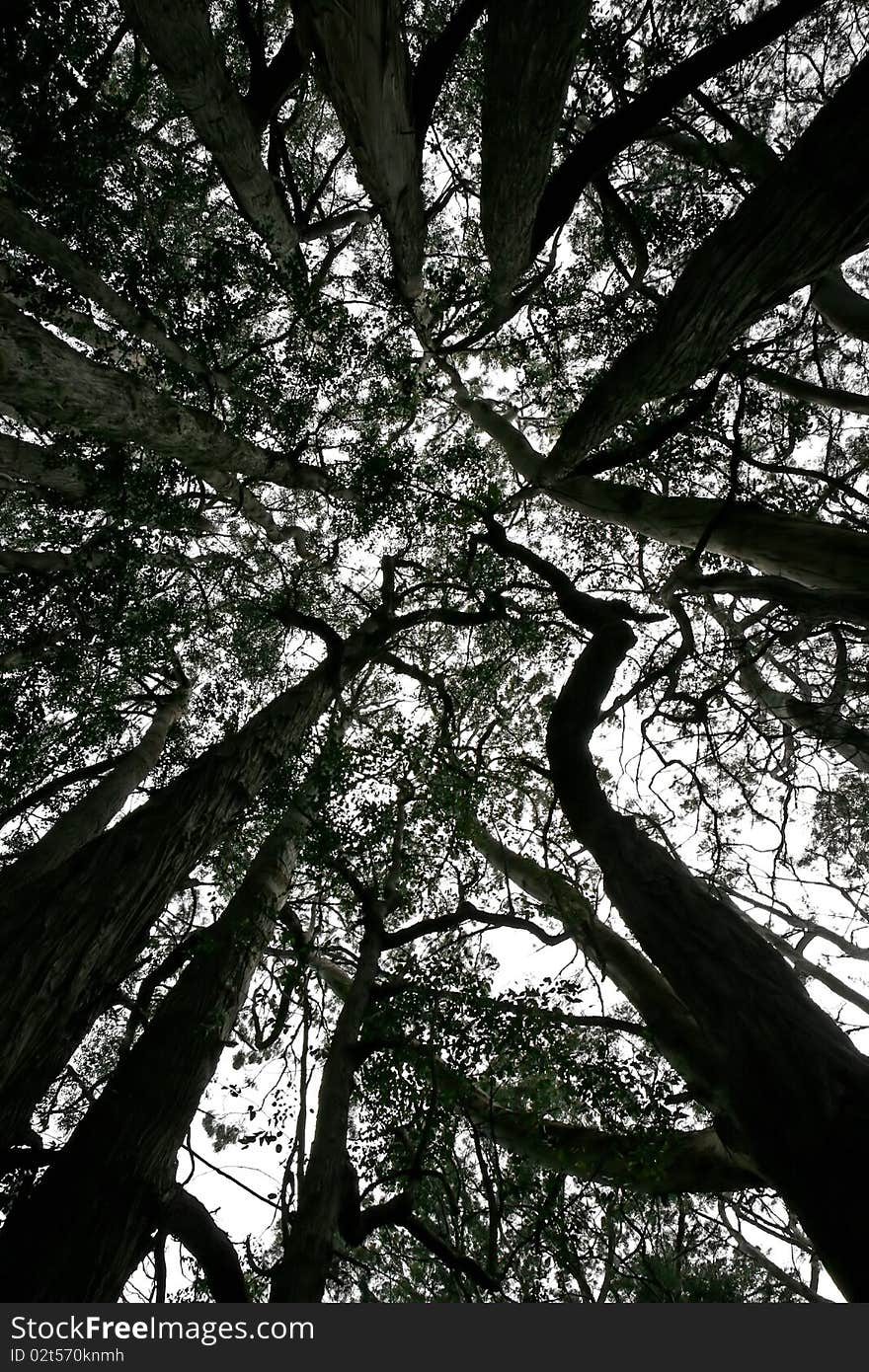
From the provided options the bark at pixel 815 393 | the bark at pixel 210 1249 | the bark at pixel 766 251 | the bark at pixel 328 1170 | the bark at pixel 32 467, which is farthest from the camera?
the bark at pixel 32 467

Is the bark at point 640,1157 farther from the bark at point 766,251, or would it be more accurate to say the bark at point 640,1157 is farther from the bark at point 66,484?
the bark at point 66,484

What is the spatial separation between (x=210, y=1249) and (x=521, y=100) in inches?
273

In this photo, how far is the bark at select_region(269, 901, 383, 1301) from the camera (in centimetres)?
238

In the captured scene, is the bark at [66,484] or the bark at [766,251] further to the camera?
the bark at [66,484]

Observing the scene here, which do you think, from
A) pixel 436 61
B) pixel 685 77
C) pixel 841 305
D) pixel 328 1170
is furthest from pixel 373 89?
pixel 328 1170

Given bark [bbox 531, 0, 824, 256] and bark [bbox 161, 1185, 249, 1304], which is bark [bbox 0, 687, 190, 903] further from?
bark [bbox 531, 0, 824, 256]

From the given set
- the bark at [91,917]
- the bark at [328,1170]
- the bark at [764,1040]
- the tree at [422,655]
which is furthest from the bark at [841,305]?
the bark at [328,1170]

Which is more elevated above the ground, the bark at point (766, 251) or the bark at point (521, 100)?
the bark at point (521, 100)

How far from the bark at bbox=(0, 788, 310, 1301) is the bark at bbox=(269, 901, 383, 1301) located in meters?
0.72

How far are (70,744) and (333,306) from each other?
598 cm

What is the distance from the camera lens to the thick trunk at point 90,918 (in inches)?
121

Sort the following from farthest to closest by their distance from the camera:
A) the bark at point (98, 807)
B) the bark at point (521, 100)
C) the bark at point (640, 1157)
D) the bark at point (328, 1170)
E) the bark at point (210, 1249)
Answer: the bark at point (98, 807) → the bark at point (521, 100) → the bark at point (640, 1157) → the bark at point (210, 1249) → the bark at point (328, 1170)

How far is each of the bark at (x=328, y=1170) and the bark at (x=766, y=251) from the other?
4.14 meters

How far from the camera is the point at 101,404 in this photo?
441 cm
